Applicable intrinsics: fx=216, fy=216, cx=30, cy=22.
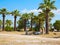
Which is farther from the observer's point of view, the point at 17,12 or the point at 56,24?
the point at 56,24

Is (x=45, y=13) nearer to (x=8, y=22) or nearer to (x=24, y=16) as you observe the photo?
(x=24, y=16)

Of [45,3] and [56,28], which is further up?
[45,3]

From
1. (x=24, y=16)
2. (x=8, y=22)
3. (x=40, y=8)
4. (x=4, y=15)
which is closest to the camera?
(x=40, y=8)

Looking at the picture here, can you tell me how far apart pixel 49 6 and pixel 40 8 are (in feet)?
9.27

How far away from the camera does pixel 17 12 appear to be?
328 ft

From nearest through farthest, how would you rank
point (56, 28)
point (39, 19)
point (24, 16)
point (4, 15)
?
1. point (39, 19)
2. point (4, 15)
3. point (24, 16)
4. point (56, 28)

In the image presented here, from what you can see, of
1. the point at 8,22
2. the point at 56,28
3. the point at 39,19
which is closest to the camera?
the point at 39,19

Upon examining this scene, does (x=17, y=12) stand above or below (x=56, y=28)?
above

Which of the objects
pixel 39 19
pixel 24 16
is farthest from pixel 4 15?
pixel 39 19

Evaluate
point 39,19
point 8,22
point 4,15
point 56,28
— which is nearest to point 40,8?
point 39,19

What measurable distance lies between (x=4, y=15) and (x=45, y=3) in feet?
109

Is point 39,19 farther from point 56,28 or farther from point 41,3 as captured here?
point 56,28

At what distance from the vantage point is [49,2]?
66.2 metres

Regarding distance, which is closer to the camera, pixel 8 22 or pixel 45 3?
pixel 45 3
